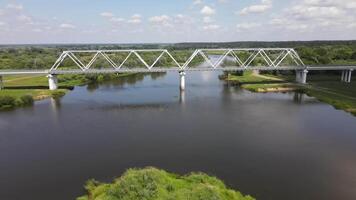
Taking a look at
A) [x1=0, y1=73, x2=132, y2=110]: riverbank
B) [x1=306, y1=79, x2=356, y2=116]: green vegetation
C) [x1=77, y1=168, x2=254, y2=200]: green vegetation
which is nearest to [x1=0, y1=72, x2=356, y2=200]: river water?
[x1=77, y1=168, x2=254, y2=200]: green vegetation

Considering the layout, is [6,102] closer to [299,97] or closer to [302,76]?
[299,97]

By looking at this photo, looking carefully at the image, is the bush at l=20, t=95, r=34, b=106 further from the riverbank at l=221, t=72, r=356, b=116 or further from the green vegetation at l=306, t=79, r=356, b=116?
the green vegetation at l=306, t=79, r=356, b=116

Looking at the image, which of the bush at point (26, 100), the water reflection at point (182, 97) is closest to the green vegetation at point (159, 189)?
the water reflection at point (182, 97)

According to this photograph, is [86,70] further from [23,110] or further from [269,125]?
[269,125]

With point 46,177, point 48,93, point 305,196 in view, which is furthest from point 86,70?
point 305,196

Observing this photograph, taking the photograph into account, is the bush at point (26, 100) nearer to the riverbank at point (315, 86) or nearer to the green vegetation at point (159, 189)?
the green vegetation at point (159, 189)

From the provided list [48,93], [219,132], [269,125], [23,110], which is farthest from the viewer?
[48,93]

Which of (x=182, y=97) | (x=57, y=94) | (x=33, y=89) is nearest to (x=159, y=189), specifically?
(x=182, y=97)
